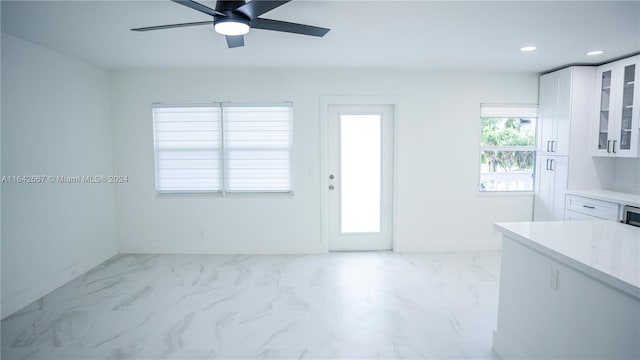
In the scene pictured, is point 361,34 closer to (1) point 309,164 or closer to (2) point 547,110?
(1) point 309,164

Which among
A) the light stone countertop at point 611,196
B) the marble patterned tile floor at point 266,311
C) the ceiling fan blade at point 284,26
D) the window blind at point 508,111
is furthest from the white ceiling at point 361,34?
the marble patterned tile floor at point 266,311

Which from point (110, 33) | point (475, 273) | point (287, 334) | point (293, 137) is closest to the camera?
point (287, 334)

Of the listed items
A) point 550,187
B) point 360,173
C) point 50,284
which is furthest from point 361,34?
point 50,284

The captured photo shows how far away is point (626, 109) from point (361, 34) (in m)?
3.11

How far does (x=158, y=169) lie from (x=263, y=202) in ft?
4.87

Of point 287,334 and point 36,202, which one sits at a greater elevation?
point 36,202

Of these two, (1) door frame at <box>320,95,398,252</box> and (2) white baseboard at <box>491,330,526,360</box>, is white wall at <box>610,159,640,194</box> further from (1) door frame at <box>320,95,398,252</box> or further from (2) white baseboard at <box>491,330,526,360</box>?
(2) white baseboard at <box>491,330,526,360</box>

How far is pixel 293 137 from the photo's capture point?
4426 millimetres

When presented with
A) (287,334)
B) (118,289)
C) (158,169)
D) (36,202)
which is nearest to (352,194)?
(287,334)

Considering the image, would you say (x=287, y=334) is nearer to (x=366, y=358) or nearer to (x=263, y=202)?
(x=366, y=358)

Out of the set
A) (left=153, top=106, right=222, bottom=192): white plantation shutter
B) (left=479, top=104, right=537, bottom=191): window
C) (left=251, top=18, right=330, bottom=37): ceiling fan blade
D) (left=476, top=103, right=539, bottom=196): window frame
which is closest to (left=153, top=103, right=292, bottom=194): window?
(left=153, top=106, right=222, bottom=192): white plantation shutter

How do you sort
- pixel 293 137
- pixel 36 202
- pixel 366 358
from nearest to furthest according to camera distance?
pixel 366 358 → pixel 36 202 → pixel 293 137

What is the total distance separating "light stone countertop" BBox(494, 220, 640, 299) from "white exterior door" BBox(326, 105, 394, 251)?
231 centimetres

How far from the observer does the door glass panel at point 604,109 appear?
3.90m
